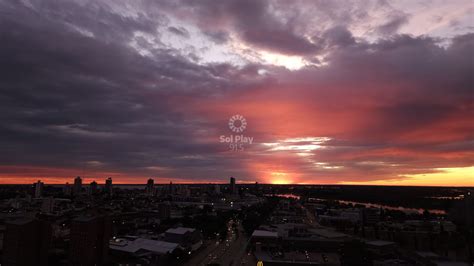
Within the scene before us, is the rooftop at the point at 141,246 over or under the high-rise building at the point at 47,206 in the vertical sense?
under

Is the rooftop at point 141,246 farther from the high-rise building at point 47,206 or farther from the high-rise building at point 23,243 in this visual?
the high-rise building at point 47,206

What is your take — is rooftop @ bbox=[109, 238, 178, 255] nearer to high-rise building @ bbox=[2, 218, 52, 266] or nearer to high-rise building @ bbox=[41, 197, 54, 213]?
high-rise building @ bbox=[2, 218, 52, 266]

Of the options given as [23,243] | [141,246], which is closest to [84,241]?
[23,243]

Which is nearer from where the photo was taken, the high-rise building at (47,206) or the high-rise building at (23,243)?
the high-rise building at (23,243)

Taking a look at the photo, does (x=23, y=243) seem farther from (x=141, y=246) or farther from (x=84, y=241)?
(x=141, y=246)

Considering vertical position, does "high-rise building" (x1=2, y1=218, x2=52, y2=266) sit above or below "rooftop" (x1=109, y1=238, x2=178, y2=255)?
above

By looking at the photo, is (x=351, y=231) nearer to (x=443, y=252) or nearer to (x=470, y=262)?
(x=443, y=252)

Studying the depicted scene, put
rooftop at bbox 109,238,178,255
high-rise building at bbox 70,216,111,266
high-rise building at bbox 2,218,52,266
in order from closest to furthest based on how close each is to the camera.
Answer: high-rise building at bbox 2,218,52,266, high-rise building at bbox 70,216,111,266, rooftop at bbox 109,238,178,255

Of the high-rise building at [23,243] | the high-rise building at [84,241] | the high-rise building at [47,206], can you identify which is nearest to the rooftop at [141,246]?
the high-rise building at [84,241]

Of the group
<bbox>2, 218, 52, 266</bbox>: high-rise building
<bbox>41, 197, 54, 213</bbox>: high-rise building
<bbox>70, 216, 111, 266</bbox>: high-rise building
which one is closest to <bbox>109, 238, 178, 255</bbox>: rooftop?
<bbox>70, 216, 111, 266</bbox>: high-rise building
